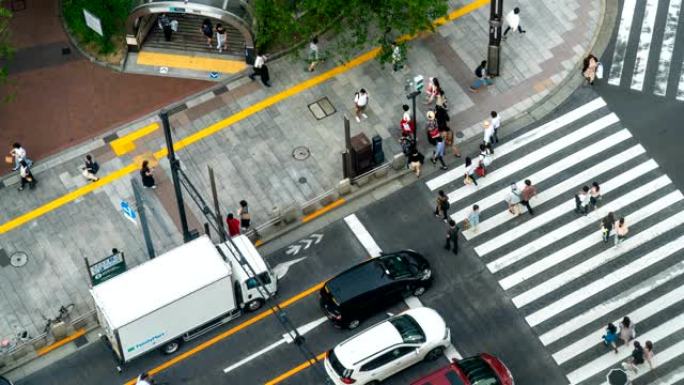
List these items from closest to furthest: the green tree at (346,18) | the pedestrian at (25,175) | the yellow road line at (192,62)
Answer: the pedestrian at (25,175) → the green tree at (346,18) → the yellow road line at (192,62)

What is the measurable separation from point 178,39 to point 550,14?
1738 cm

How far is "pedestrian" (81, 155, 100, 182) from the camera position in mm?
53750

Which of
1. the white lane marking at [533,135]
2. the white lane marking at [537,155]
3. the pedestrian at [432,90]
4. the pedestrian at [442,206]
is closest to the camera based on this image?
the pedestrian at [442,206]

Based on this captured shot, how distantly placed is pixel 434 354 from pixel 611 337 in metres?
6.63

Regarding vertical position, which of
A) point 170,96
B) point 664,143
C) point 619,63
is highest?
point 170,96

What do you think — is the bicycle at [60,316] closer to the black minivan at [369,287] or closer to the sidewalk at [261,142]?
the sidewalk at [261,142]

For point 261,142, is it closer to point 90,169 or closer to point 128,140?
point 128,140

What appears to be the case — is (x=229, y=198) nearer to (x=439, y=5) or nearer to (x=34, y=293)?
(x=34, y=293)

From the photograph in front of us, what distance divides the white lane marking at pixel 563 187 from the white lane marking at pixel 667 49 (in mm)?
3796

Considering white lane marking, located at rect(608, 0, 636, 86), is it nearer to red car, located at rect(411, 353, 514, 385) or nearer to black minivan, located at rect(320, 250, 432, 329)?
black minivan, located at rect(320, 250, 432, 329)

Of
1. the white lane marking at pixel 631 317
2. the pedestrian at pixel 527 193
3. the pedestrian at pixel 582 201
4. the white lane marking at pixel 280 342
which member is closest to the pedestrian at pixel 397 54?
the pedestrian at pixel 527 193

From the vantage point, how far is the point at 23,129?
56344 millimetres

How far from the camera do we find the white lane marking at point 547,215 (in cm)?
5147

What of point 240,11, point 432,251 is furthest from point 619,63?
point 240,11
